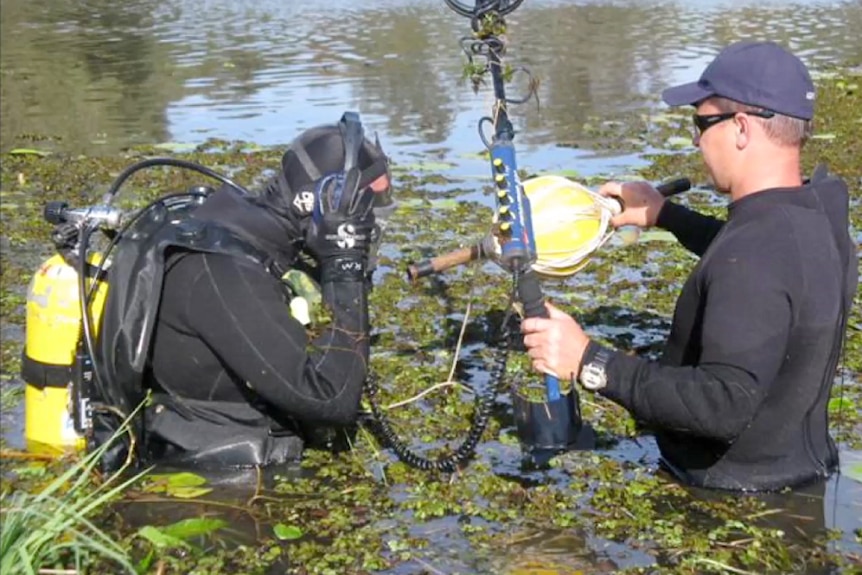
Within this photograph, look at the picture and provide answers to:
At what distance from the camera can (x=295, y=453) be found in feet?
16.9

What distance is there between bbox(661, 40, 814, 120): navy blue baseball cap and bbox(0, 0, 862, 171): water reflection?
796 centimetres

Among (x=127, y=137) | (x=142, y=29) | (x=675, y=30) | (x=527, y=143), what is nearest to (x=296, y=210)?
(x=527, y=143)

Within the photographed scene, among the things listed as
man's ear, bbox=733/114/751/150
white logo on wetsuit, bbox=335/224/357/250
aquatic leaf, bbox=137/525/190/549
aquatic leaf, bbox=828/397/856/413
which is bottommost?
aquatic leaf, bbox=828/397/856/413

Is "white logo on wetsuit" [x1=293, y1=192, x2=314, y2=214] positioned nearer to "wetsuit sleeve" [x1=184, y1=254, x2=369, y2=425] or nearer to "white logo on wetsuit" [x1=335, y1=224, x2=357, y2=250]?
"white logo on wetsuit" [x1=335, y1=224, x2=357, y2=250]

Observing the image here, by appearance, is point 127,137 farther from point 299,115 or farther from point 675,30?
point 675,30

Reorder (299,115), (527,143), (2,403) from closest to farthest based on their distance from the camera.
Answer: (2,403) → (527,143) → (299,115)

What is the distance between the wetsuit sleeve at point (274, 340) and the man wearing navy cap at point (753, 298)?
2.79ft

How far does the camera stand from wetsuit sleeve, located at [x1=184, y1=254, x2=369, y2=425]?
4.46 meters

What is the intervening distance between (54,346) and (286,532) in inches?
45.9

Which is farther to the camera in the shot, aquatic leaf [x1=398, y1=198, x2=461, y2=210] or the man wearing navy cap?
aquatic leaf [x1=398, y1=198, x2=461, y2=210]

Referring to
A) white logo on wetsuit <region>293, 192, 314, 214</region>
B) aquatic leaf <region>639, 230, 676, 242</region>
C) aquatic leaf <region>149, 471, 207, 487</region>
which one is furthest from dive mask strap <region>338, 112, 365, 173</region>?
aquatic leaf <region>639, 230, 676, 242</region>

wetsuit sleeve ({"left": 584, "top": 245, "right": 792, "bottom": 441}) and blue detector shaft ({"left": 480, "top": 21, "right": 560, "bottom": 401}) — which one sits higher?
blue detector shaft ({"left": 480, "top": 21, "right": 560, "bottom": 401})

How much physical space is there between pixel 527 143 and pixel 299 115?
10.9 feet

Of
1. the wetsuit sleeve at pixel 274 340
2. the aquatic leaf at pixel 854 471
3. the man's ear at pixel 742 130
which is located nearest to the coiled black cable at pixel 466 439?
the wetsuit sleeve at pixel 274 340
